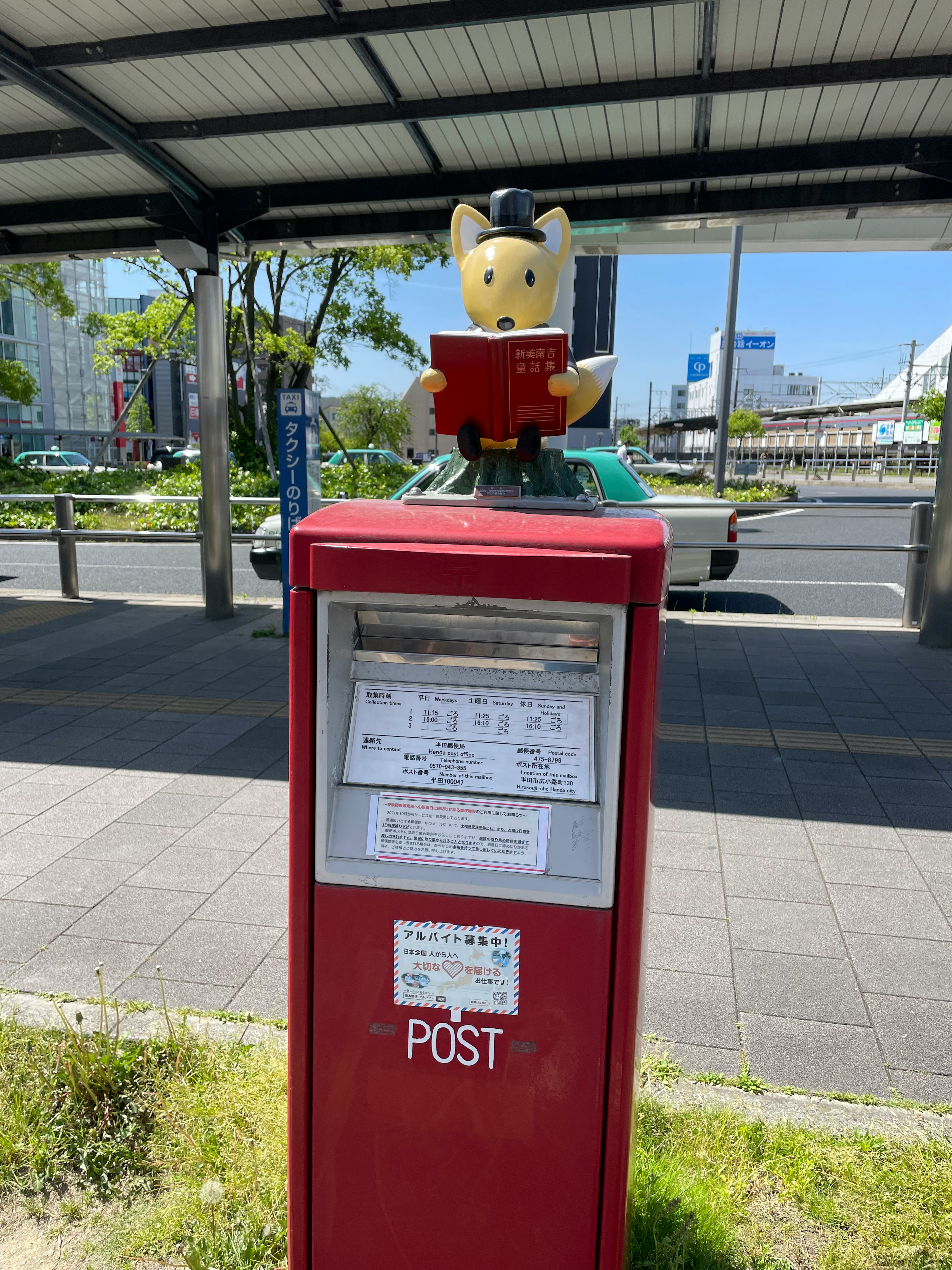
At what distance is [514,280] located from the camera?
3143 millimetres

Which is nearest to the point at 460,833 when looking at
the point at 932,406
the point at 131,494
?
the point at 131,494

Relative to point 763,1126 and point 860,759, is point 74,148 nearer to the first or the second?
point 860,759

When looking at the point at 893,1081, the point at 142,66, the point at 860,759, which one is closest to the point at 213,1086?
the point at 893,1081

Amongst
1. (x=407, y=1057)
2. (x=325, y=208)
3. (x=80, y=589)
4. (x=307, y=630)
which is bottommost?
(x=80, y=589)

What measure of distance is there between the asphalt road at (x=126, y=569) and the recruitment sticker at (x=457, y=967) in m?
8.87

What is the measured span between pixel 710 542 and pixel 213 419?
4661 mm

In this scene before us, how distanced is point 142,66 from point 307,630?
518 cm

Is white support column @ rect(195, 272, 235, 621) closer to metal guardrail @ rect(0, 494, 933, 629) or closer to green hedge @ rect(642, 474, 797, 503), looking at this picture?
metal guardrail @ rect(0, 494, 933, 629)

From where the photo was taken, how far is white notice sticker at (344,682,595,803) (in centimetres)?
147

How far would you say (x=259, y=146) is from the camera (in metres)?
6.23

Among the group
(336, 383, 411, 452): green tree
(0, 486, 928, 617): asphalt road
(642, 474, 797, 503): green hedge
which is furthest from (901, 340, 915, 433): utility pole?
(0, 486, 928, 617): asphalt road

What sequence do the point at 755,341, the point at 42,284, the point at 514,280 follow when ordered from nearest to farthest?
the point at 514,280
the point at 42,284
the point at 755,341

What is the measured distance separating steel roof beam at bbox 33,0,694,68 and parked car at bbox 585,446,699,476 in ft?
15.2

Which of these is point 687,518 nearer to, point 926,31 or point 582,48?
point 926,31
